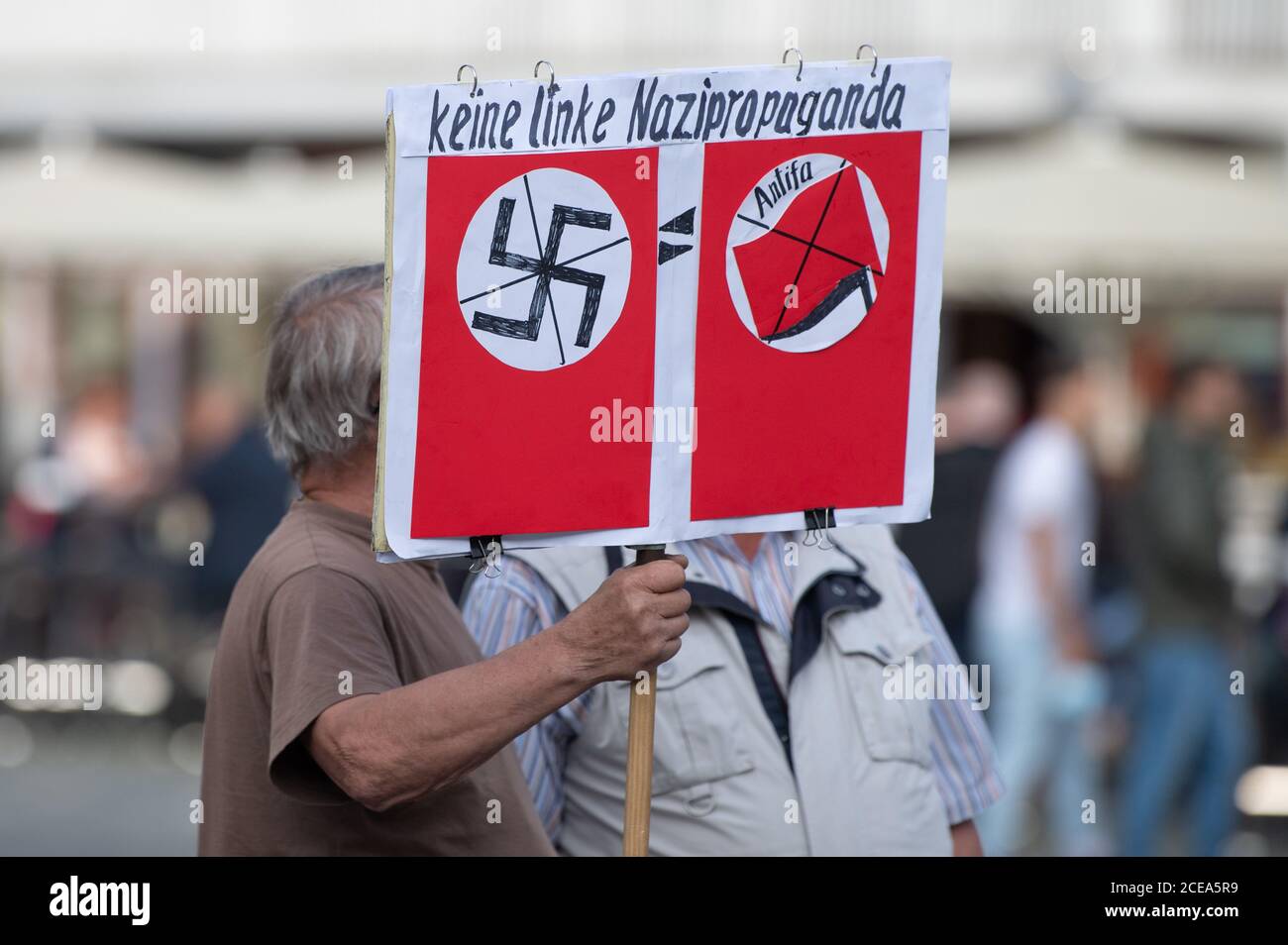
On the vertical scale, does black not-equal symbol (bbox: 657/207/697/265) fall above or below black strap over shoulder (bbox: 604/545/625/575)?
above

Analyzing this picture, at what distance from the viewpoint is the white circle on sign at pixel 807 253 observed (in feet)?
6.97

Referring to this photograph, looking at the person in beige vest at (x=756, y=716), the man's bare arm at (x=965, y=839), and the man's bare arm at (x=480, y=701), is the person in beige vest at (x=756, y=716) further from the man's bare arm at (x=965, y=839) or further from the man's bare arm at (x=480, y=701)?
the man's bare arm at (x=480, y=701)

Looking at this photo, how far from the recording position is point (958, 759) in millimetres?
2766

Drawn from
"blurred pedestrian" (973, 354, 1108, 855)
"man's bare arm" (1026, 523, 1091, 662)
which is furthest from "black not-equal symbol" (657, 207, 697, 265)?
"man's bare arm" (1026, 523, 1091, 662)

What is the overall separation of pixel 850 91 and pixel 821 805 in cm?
107

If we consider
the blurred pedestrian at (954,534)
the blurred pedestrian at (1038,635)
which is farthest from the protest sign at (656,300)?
the blurred pedestrian at (1038,635)

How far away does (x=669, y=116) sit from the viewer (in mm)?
2053

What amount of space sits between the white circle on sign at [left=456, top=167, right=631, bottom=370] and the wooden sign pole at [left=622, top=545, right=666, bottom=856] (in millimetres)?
300

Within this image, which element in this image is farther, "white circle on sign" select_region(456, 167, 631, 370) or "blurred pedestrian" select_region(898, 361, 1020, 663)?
"blurred pedestrian" select_region(898, 361, 1020, 663)

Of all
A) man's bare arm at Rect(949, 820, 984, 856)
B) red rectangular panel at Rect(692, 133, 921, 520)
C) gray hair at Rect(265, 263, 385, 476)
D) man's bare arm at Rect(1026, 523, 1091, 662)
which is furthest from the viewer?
man's bare arm at Rect(1026, 523, 1091, 662)

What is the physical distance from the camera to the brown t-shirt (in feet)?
6.85

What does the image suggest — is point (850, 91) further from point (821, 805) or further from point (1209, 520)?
point (1209, 520)

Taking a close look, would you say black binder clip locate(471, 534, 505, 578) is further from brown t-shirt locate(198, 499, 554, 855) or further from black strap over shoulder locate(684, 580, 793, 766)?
black strap over shoulder locate(684, 580, 793, 766)

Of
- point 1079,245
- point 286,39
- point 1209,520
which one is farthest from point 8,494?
point 1209,520
